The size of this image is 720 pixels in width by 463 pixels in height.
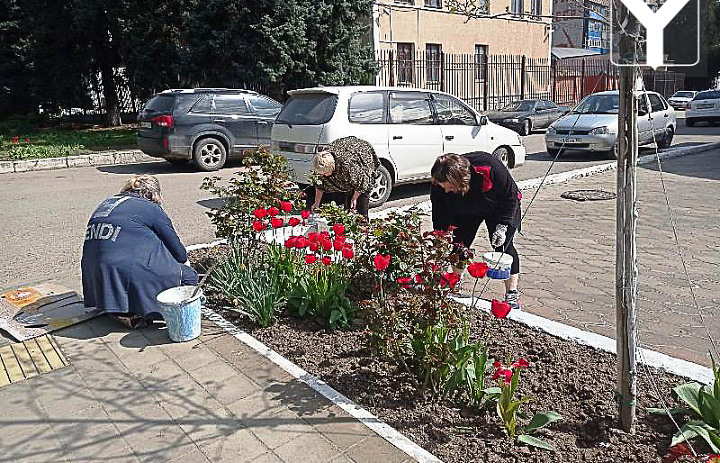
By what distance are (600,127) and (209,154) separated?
8630 mm

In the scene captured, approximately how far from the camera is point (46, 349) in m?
4.49

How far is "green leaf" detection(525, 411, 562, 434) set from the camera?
3052mm

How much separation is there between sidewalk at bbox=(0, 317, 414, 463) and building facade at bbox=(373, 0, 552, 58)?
22.9 meters

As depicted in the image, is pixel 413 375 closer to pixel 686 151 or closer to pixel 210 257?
pixel 210 257

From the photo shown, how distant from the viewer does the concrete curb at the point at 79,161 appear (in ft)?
47.4

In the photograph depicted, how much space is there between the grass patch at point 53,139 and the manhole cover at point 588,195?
12.1 meters

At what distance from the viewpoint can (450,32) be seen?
99.3 feet

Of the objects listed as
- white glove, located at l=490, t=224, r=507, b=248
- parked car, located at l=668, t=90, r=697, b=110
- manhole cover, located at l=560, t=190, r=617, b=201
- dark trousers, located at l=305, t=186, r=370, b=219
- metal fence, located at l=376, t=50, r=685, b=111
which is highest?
metal fence, located at l=376, t=50, r=685, b=111

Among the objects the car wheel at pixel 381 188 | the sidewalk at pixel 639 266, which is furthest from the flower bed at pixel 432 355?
the car wheel at pixel 381 188

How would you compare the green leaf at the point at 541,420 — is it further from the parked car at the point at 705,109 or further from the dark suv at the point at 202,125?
the parked car at the point at 705,109

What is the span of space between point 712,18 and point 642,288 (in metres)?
3.87

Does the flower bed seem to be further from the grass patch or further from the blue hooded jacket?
the grass patch

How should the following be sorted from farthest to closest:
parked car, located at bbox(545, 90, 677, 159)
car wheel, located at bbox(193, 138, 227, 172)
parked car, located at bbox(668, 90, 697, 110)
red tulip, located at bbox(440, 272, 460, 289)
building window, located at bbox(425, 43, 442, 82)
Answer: parked car, located at bbox(668, 90, 697, 110), building window, located at bbox(425, 43, 442, 82), parked car, located at bbox(545, 90, 677, 159), car wheel, located at bbox(193, 138, 227, 172), red tulip, located at bbox(440, 272, 460, 289)

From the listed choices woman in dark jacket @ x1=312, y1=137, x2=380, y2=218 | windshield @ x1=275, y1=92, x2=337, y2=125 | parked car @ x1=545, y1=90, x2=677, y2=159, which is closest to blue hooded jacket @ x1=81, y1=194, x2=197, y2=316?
woman in dark jacket @ x1=312, y1=137, x2=380, y2=218
